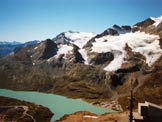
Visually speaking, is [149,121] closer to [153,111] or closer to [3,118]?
[153,111]

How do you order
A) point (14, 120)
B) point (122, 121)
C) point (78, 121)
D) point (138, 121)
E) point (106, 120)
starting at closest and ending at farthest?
point (138, 121)
point (122, 121)
point (106, 120)
point (78, 121)
point (14, 120)

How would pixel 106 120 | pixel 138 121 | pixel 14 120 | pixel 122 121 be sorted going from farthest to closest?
pixel 14 120, pixel 106 120, pixel 122 121, pixel 138 121

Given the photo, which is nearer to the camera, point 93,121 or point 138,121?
point 138,121

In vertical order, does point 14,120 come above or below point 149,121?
below

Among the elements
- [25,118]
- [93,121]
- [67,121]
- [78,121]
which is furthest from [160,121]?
[25,118]

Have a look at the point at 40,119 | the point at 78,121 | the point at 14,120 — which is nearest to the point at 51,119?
the point at 40,119

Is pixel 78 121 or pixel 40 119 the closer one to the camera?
pixel 78 121

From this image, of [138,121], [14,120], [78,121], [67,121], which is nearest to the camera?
[138,121]

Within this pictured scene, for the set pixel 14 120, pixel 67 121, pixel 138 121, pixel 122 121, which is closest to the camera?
pixel 138 121

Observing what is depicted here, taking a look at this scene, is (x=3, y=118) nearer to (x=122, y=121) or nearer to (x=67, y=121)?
(x=67, y=121)
